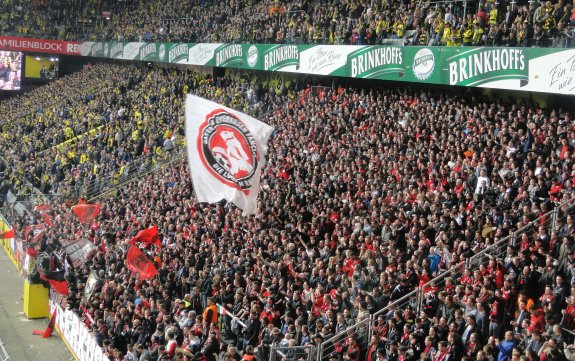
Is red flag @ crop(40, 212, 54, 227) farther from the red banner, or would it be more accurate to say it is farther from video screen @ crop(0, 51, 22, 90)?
video screen @ crop(0, 51, 22, 90)

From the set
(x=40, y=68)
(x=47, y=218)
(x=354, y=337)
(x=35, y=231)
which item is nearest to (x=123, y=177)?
(x=47, y=218)

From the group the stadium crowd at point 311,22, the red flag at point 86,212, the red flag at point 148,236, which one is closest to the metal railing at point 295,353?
the red flag at point 148,236

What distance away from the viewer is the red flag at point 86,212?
880 inches

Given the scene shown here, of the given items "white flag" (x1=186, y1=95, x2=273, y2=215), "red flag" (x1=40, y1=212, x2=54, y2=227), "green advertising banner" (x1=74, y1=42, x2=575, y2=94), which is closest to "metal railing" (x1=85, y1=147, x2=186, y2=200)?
→ "red flag" (x1=40, y1=212, x2=54, y2=227)

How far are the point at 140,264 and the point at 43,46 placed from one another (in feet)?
117

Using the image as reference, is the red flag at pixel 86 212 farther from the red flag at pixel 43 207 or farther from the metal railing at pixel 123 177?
the metal railing at pixel 123 177

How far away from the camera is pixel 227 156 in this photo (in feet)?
42.0

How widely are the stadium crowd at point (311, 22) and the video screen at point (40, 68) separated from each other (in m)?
1.97

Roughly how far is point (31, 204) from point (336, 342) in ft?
61.7

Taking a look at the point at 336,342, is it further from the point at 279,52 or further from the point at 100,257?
the point at 279,52

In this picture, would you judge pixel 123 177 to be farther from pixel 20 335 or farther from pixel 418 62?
pixel 418 62

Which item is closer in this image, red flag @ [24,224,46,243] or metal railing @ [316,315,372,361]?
metal railing @ [316,315,372,361]

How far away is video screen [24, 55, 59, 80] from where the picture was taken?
50594 mm

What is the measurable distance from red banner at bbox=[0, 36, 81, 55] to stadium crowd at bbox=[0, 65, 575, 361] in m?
26.0
